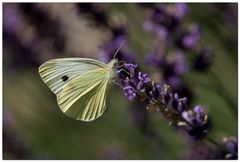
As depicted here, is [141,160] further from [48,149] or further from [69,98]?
[69,98]

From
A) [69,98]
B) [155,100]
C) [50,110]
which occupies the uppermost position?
[155,100]

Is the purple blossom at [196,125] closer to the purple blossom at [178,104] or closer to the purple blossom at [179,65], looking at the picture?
the purple blossom at [178,104]

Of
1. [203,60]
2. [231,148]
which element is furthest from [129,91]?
[203,60]

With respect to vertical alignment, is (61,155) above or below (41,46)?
below

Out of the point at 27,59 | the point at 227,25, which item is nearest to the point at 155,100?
the point at 227,25

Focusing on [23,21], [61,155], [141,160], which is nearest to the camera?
[23,21]

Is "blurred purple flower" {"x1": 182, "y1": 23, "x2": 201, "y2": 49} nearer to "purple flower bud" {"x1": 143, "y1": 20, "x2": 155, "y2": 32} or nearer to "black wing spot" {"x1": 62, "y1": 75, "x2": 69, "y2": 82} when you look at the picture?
"purple flower bud" {"x1": 143, "y1": 20, "x2": 155, "y2": 32}

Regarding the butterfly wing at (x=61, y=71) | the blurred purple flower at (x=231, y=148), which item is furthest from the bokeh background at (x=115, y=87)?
the butterfly wing at (x=61, y=71)

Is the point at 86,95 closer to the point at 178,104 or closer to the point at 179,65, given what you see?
the point at 178,104
